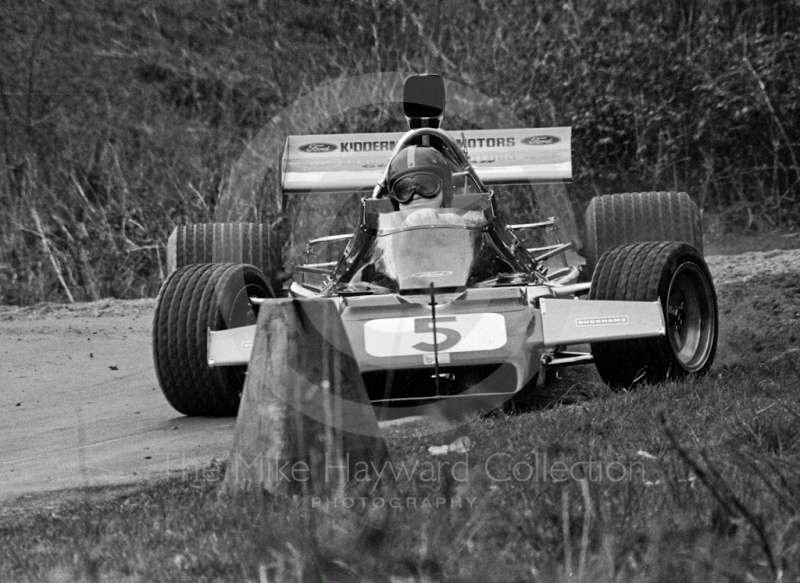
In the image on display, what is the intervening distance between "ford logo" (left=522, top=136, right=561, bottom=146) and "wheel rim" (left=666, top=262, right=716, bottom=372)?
2.35 metres

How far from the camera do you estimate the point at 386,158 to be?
349 inches

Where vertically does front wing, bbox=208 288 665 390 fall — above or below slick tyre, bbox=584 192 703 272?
below

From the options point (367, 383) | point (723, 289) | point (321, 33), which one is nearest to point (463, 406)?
point (367, 383)

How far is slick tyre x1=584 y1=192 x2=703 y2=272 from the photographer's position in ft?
27.7

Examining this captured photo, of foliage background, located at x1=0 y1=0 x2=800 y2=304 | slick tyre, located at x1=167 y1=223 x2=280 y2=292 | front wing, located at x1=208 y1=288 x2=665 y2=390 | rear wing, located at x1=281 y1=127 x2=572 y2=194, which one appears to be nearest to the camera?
front wing, located at x1=208 y1=288 x2=665 y2=390

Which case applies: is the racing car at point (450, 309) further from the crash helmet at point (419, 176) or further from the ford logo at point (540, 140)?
the ford logo at point (540, 140)

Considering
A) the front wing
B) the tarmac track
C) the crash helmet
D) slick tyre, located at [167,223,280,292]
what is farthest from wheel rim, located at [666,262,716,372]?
slick tyre, located at [167,223,280,292]

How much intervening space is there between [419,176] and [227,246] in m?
1.62

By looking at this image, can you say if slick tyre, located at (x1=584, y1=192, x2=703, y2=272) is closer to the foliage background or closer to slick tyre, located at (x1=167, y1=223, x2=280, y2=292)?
slick tyre, located at (x1=167, y1=223, x2=280, y2=292)

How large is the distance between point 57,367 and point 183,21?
14.6m

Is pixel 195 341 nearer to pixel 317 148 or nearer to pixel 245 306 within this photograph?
pixel 245 306

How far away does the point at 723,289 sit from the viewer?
10.2m

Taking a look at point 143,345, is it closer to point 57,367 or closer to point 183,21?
point 57,367

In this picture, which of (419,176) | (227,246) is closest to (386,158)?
(227,246)
